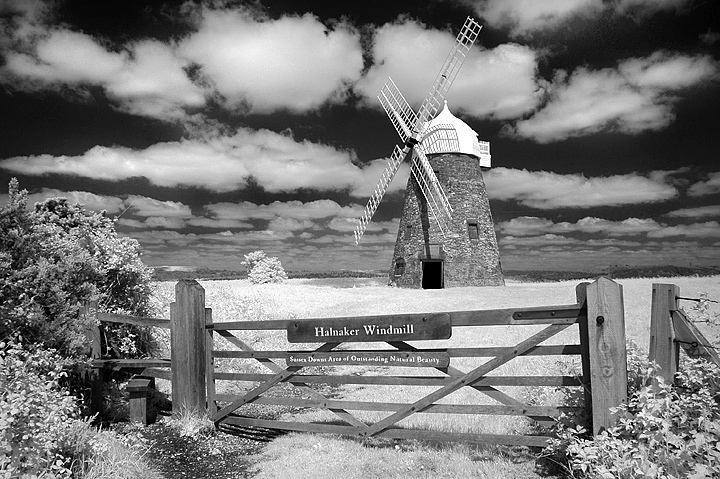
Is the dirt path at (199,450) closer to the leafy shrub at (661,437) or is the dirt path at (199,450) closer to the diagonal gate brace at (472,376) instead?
the diagonal gate brace at (472,376)

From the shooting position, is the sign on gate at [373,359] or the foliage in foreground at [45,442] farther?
the sign on gate at [373,359]

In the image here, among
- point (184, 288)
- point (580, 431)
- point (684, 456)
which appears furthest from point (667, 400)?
point (184, 288)

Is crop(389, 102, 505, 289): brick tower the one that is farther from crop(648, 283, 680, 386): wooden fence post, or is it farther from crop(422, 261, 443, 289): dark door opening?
crop(648, 283, 680, 386): wooden fence post

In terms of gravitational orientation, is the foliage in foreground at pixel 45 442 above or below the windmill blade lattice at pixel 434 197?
below

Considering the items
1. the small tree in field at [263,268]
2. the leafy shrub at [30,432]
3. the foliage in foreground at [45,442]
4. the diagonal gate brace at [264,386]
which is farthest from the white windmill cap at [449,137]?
the leafy shrub at [30,432]

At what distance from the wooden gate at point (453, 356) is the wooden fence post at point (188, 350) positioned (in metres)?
0.13

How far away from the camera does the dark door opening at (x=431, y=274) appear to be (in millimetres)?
28422

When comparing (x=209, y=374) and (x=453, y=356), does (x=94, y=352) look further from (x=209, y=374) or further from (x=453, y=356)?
(x=453, y=356)

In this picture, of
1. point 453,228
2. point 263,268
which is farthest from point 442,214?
point 263,268

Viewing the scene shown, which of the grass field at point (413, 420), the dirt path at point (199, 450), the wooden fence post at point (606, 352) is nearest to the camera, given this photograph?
the wooden fence post at point (606, 352)

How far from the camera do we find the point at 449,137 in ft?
91.5

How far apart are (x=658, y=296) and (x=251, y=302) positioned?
46.9 ft

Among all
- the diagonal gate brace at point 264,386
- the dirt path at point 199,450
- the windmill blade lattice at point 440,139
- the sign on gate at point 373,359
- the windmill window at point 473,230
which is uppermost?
the windmill blade lattice at point 440,139

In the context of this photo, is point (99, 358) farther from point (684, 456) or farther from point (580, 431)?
point (684, 456)
